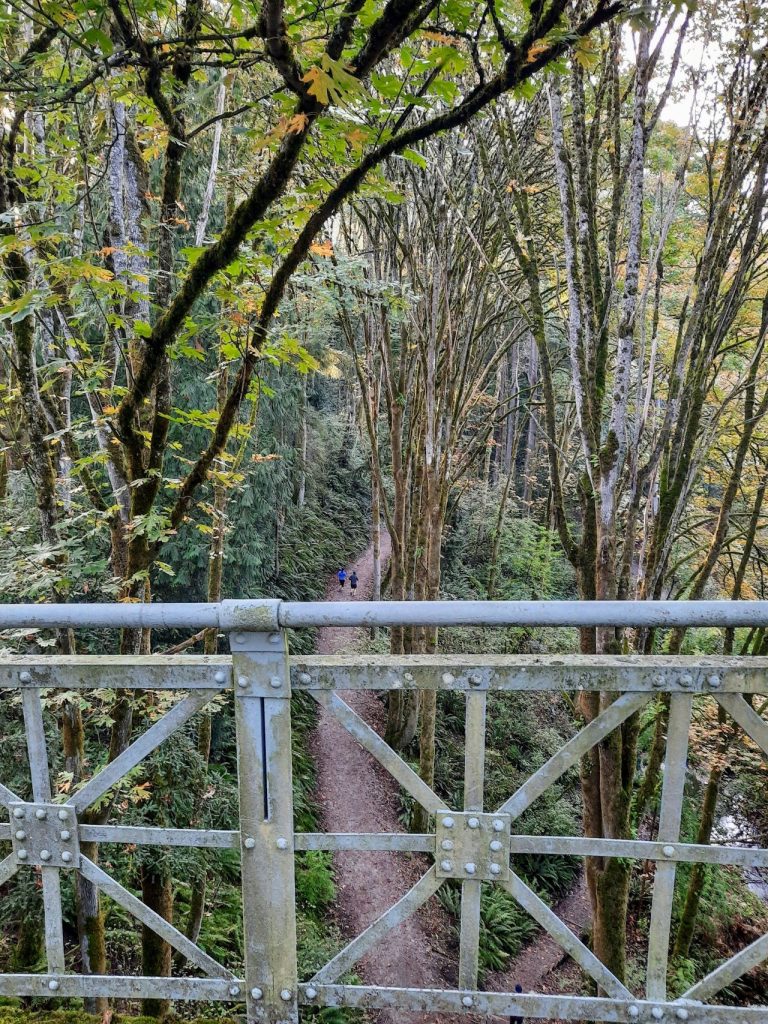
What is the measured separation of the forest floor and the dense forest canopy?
0.44 metres

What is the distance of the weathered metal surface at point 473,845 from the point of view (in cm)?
179

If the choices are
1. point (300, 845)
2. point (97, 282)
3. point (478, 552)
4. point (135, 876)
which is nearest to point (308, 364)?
point (97, 282)

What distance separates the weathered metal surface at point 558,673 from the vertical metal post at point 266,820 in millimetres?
126

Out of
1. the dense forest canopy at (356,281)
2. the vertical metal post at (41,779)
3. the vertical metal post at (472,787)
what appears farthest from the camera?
the dense forest canopy at (356,281)

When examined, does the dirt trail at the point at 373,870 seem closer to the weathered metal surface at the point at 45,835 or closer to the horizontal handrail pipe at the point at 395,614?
the weathered metal surface at the point at 45,835

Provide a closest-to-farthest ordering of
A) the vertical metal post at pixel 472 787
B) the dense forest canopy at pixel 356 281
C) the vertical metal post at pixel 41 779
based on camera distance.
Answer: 1. the vertical metal post at pixel 472 787
2. the vertical metal post at pixel 41 779
3. the dense forest canopy at pixel 356 281

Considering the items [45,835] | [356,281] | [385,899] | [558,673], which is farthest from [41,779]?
[385,899]

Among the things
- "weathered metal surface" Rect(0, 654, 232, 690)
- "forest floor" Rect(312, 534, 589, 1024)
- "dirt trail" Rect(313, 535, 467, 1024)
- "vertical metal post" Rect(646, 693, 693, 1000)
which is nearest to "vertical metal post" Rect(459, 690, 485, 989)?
"vertical metal post" Rect(646, 693, 693, 1000)

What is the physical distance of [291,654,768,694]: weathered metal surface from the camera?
173 cm

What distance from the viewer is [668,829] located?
176cm

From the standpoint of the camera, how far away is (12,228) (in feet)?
11.4

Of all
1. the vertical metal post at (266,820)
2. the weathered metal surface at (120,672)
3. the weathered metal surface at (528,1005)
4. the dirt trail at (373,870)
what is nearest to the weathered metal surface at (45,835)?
the weathered metal surface at (120,672)

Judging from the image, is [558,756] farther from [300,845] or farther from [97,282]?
[97,282]

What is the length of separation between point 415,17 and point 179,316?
5.78 ft
